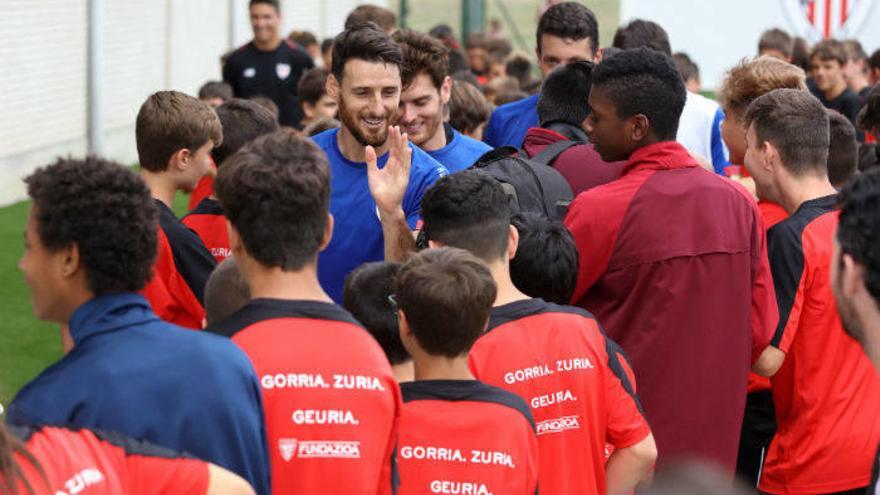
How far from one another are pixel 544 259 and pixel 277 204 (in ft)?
4.49

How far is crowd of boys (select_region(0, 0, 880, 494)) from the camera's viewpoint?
3129 millimetres

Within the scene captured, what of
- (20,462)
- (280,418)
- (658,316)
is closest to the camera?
(20,462)

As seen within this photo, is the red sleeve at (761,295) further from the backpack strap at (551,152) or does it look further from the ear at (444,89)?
the ear at (444,89)

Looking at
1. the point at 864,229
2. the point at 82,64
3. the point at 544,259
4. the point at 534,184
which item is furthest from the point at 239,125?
the point at 82,64

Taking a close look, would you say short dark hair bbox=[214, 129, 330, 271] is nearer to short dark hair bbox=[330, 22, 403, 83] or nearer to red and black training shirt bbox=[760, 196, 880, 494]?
short dark hair bbox=[330, 22, 403, 83]

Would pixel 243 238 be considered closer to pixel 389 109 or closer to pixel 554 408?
pixel 554 408

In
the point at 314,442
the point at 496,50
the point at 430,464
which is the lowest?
the point at 496,50

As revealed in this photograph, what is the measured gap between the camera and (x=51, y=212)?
10.5 feet

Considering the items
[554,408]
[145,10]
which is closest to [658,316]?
[554,408]

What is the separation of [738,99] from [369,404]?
3.34 meters

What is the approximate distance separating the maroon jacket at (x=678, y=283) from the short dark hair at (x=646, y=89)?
118 millimetres

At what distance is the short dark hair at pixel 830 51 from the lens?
1340 centimetres

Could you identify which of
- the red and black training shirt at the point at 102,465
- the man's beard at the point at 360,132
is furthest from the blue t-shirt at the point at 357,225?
the red and black training shirt at the point at 102,465

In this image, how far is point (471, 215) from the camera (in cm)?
451
